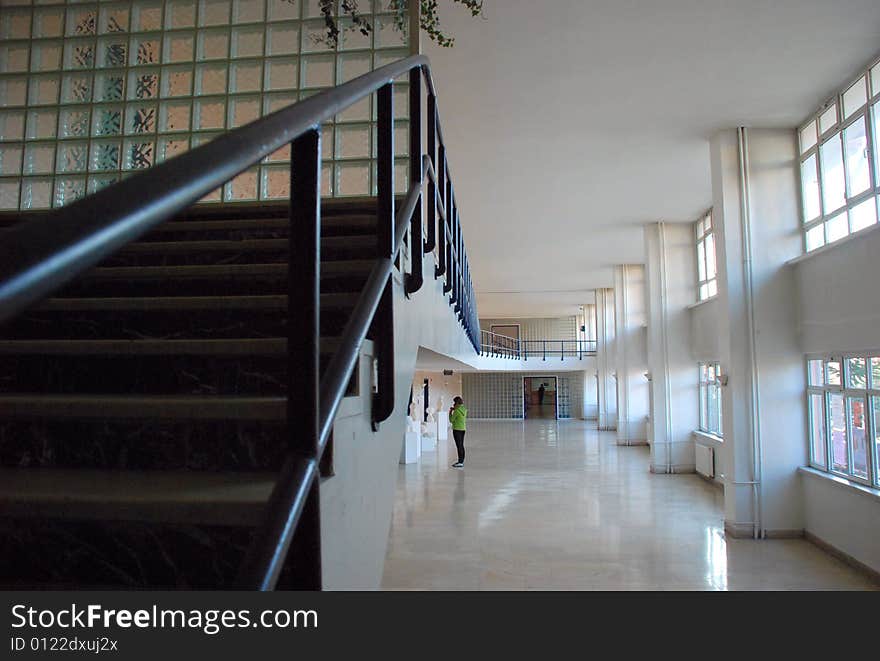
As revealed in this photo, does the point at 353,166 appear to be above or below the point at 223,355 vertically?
above

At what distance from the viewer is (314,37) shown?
4.27 m

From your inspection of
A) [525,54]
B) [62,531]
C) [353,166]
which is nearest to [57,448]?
[62,531]

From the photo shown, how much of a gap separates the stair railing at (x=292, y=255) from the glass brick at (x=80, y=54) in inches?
142

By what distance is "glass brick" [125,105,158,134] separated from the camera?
4262 mm

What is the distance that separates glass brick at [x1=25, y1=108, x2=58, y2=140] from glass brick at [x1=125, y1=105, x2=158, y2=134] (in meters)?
0.50

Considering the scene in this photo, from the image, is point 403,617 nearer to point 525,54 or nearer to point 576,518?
point 525,54

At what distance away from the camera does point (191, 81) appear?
14.1 feet

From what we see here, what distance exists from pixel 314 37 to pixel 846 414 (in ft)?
21.3

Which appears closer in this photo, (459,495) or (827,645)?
(827,645)

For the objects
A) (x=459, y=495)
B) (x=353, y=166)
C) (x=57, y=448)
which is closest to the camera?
(x=57, y=448)

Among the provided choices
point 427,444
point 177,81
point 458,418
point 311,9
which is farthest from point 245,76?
point 427,444

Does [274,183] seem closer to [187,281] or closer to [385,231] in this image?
[187,281]

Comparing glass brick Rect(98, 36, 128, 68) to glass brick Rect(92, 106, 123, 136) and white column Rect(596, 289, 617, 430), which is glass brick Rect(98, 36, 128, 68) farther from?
white column Rect(596, 289, 617, 430)

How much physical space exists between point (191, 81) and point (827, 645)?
4641 mm
